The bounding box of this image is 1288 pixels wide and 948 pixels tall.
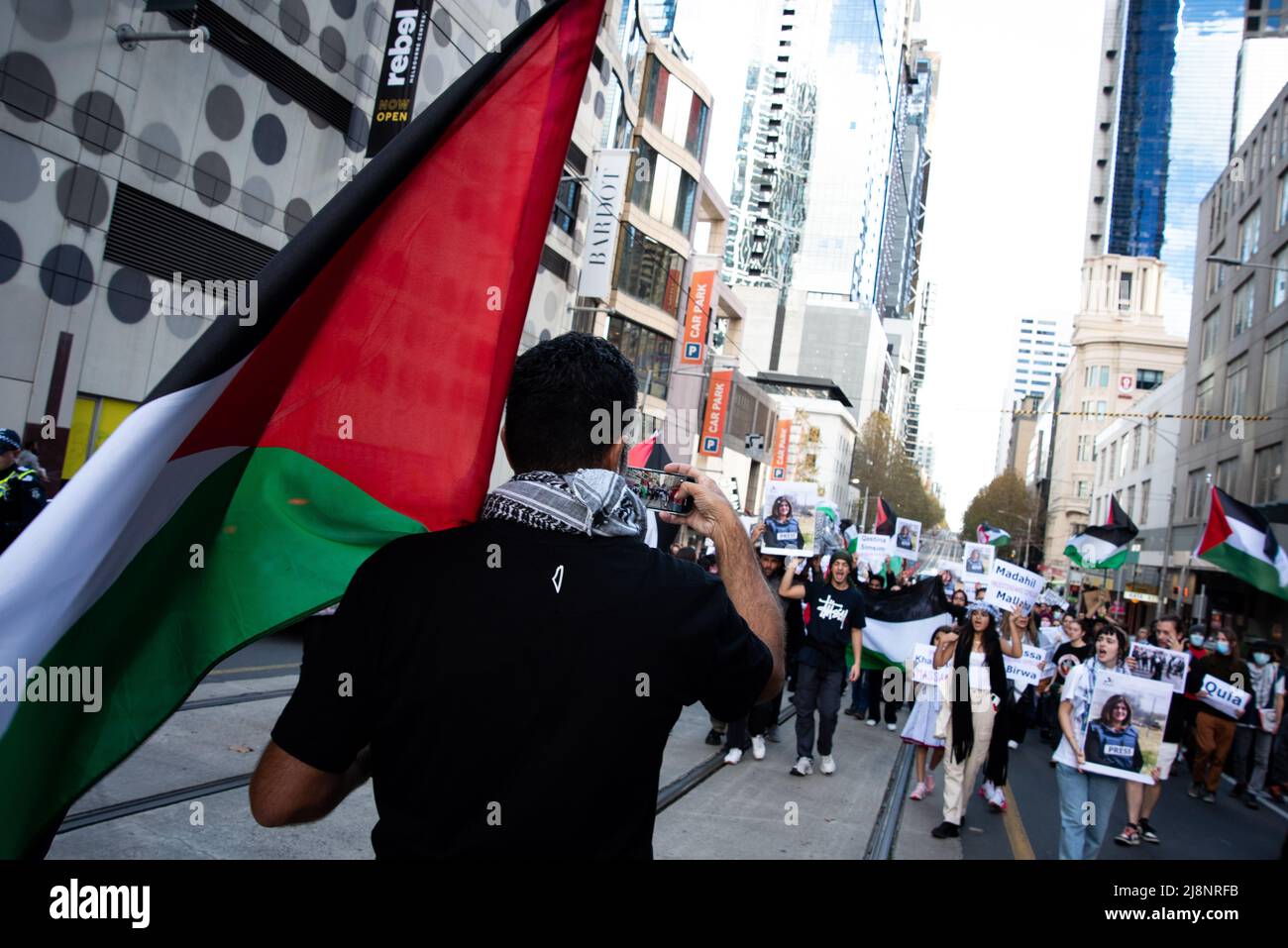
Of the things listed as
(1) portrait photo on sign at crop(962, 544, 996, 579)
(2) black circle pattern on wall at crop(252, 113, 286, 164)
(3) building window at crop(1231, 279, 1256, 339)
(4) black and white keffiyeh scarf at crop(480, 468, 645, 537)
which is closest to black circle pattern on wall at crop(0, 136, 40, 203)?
(2) black circle pattern on wall at crop(252, 113, 286, 164)

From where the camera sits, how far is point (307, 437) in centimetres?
220

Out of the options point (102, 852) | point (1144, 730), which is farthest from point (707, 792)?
point (102, 852)

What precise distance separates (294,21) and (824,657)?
45.5 feet

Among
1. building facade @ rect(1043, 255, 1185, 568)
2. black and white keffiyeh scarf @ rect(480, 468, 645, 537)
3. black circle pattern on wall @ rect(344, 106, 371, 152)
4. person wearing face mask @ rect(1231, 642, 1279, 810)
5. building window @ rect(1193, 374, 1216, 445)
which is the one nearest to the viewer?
black and white keffiyeh scarf @ rect(480, 468, 645, 537)

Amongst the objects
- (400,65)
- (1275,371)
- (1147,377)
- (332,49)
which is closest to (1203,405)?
(1275,371)

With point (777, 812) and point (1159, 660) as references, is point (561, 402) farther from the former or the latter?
point (1159, 660)

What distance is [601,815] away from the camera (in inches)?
70.1

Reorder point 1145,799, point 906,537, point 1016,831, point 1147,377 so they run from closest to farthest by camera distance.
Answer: point 1016,831
point 1145,799
point 906,537
point 1147,377

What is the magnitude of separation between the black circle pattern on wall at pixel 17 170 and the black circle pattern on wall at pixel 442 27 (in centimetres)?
885

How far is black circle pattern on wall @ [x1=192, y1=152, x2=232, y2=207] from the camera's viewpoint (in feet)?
47.8

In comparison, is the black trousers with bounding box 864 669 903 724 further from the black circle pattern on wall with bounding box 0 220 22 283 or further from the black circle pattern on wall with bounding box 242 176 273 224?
the black circle pattern on wall with bounding box 0 220 22 283

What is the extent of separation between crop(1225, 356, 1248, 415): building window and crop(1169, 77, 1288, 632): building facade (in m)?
0.05

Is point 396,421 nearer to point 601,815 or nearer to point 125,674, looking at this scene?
point 125,674

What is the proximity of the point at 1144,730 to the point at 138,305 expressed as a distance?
13883 mm
